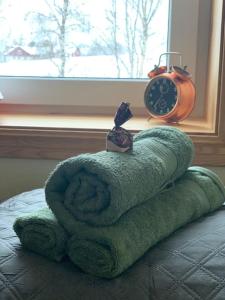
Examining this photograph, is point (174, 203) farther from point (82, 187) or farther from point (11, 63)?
point (11, 63)

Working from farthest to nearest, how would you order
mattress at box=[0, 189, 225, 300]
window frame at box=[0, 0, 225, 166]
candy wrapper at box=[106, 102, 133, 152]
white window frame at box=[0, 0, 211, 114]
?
white window frame at box=[0, 0, 211, 114] → window frame at box=[0, 0, 225, 166] → candy wrapper at box=[106, 102, 133, 152] → mattress at box=[0, 189, 225, 300]

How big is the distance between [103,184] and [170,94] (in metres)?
0.62

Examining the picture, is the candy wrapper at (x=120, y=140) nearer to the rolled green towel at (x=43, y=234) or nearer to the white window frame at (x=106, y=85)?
the rolled green towel at (x=43, y=234)

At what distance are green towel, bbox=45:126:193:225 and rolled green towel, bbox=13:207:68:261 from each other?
0.06 ft

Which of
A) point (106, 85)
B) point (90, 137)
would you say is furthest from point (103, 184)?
point (106, 85)

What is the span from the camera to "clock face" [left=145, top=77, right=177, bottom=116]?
1290 mm

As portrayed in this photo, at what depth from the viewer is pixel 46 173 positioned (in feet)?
4.09

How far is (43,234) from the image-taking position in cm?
74

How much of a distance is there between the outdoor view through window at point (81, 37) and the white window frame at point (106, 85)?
0.11 ft

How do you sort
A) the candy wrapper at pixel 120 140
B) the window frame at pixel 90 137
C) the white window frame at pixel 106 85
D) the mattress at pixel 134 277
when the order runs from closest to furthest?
1. the mattress at pixel 134 277
2. the candy wrapper at pixel 120 140
3. the window frame at pixel 90 137
4. the white window frame at pixel 106 85

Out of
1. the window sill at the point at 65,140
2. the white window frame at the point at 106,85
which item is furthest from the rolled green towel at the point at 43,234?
the white window frame at the point at 106,85

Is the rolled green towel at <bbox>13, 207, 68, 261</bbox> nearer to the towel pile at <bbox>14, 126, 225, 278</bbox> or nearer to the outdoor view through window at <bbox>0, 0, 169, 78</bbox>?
the towel pile at <bbox>14, 126, 225, 278</bbox>

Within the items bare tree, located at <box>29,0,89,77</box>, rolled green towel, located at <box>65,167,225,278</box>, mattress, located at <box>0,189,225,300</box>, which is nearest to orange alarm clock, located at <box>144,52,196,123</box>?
bare tree, located at <box>29,0,89,77</box>

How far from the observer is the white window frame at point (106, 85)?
139 cm
